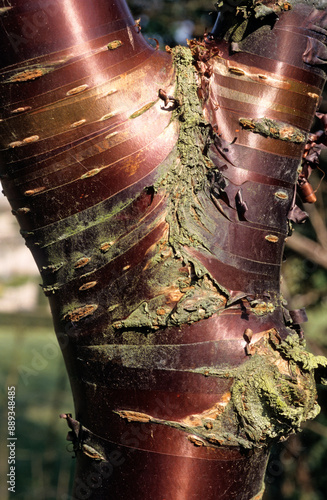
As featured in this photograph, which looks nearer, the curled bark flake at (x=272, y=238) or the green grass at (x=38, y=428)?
the curled bark flake at (x=272, y=238)

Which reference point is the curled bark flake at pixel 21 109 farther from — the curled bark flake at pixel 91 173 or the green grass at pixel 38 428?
the green grass at pixel 38 428

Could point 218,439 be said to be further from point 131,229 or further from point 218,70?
point 218,70

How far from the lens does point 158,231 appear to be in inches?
33.0

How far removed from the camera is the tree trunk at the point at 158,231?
0.80 m

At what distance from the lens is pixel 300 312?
94 cm

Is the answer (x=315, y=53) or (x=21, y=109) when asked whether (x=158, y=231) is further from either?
(x=315, y=53)

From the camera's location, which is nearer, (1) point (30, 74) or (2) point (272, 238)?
(1) point (30, 74)

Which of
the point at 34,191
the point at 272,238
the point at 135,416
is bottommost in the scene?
the point at 135,416

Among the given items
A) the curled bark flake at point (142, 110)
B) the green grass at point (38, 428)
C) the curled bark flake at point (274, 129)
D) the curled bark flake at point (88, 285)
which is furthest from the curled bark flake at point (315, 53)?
the green grass at point (38, 428)

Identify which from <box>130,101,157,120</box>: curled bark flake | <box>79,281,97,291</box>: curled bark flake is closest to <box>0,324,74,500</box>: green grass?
<box>79,281,97,291</box>: curled bark flake

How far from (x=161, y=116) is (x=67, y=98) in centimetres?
16

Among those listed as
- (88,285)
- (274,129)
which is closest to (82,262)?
(88,285)

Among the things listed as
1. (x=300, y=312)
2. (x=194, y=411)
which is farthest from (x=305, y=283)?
(x=194, y=411)

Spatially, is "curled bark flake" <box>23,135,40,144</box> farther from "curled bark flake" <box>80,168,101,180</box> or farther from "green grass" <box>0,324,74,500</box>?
"green grass" <box>0,324,74,500</box>
